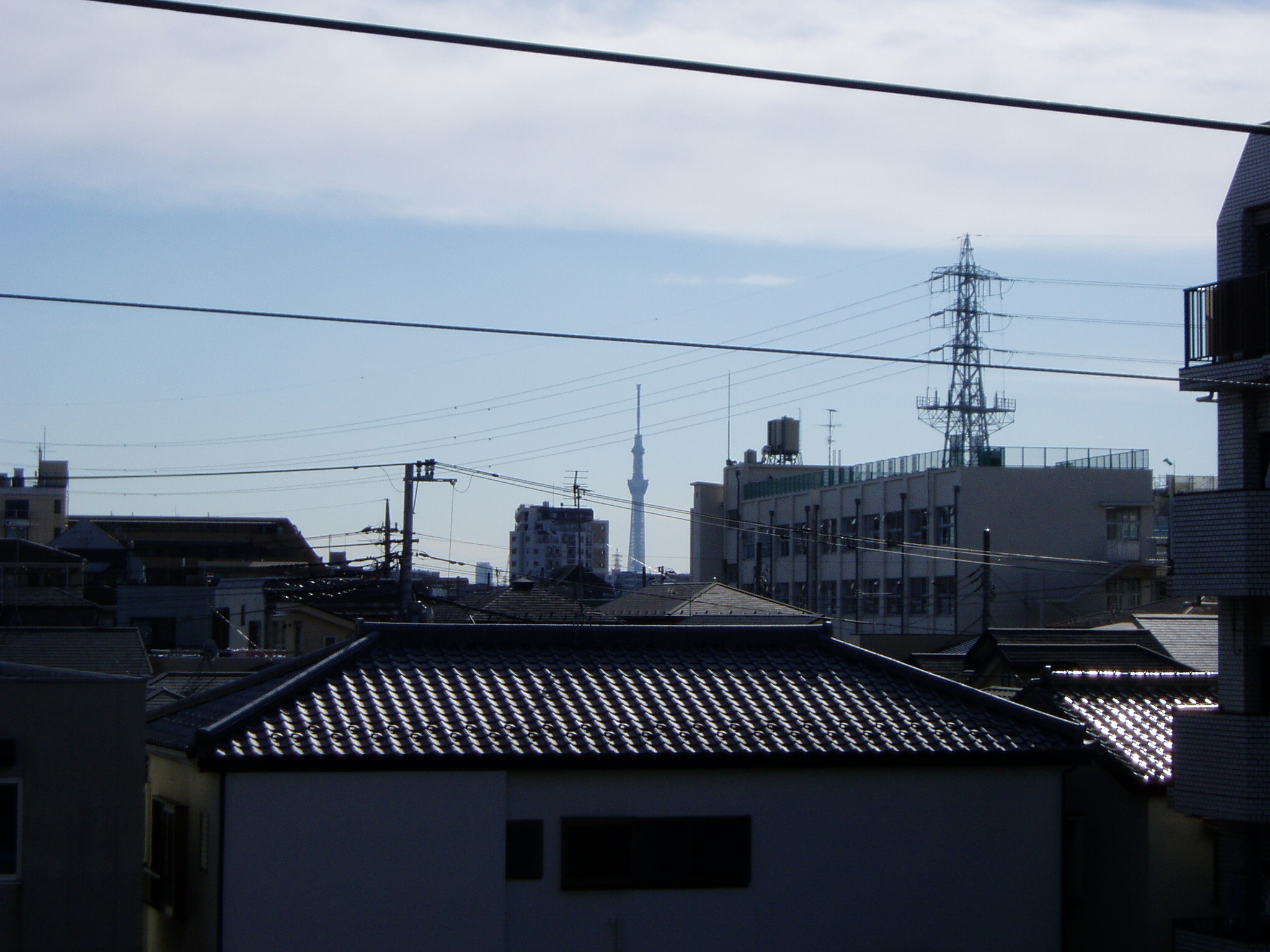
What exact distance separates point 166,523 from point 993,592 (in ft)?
192

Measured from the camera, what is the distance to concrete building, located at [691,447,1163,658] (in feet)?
188

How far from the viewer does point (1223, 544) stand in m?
16.6

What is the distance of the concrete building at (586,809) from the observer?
13.8 m

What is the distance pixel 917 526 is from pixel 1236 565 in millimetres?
46921

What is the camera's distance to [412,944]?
13914 millimetres

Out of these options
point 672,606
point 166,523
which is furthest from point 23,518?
point 672,606

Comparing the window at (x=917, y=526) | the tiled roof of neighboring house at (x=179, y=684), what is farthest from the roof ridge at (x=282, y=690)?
the window at (x=917, y=526)

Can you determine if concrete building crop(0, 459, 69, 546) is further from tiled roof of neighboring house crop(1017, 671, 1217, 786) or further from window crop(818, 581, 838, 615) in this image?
tiled roof of neighboring house crop(1017, 671, 1217, 786)

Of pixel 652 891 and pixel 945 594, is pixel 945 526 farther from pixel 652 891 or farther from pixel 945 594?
pixel 652 891

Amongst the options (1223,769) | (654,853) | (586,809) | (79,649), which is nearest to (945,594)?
(79,649)

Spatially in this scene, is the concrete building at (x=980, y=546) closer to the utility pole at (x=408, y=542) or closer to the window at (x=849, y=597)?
the window at (x=849, y=597)

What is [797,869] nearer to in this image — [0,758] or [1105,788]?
[1105,788]

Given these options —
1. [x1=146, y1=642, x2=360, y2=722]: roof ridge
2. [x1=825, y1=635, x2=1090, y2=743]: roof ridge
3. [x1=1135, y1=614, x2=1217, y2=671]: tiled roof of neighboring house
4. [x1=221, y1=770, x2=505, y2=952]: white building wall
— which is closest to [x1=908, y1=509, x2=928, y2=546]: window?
[x1=1135, y1=614, x2=1217, y2=671]: tiled roof of neighboring house

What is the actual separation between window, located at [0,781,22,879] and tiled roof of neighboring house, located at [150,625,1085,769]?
5.37 ft
